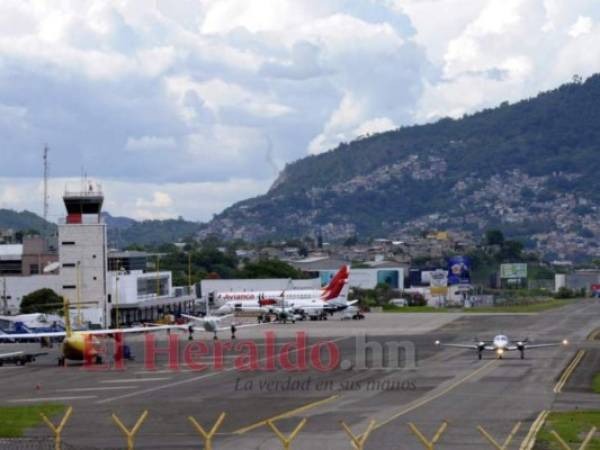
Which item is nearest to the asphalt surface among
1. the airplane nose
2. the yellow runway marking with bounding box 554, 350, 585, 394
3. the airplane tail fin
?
the yellow runway marking with bounding box 554, 350, 585, 394

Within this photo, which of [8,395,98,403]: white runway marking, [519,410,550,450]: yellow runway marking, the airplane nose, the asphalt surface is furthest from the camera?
the airplane nose

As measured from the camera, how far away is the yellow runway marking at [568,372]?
61.6m

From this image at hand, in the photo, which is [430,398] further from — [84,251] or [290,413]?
[84,251]

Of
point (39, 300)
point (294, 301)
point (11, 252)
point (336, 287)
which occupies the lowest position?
point (294, 301)

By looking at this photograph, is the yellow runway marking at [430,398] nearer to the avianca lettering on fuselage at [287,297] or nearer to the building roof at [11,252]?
the avianca lettering on fuselage at [287,297]

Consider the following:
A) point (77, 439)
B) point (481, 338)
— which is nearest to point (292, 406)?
point (77, 439)

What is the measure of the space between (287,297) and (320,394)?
343 feet

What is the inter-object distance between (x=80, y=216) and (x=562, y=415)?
300 feet

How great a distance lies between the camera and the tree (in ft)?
436

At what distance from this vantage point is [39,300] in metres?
136

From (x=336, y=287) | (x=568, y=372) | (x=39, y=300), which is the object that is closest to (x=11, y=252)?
(x=39, y=300)

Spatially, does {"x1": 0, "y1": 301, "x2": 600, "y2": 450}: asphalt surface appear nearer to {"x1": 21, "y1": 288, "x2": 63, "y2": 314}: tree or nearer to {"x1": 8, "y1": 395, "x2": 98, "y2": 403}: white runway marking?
{"x1": 8, "y1": 395, "x2": 98, "y2": 403}: white runway marking

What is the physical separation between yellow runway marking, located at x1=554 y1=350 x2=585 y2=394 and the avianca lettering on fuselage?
70.3m

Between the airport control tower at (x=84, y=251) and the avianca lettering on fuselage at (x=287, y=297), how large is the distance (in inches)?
1124
